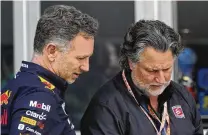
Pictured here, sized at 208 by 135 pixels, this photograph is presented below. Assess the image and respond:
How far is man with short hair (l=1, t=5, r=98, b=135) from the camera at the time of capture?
81.7 inches

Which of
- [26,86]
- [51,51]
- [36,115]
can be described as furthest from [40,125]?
[51,51]

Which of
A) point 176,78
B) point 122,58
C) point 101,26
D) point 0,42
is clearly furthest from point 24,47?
point 122,58

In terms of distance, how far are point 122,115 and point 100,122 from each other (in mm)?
118

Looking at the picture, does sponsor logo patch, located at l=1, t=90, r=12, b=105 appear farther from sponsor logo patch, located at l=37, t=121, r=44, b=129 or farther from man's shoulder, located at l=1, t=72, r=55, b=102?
sponsor logo patch, located at l=37, t=121, r=44, b=129

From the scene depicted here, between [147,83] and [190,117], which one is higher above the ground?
[147,83]

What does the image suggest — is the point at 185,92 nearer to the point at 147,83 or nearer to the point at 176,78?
the point at 147,83

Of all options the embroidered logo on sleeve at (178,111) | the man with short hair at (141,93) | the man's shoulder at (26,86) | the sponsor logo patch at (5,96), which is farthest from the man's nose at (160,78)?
the sponsor logo patch at (5,96)

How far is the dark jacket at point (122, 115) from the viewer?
266cm

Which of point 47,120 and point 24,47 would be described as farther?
point 24,47

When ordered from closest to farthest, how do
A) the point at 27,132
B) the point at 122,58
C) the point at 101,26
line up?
the point at 27,132
the point at 122,58
the point at 101,26

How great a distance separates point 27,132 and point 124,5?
8.15ft

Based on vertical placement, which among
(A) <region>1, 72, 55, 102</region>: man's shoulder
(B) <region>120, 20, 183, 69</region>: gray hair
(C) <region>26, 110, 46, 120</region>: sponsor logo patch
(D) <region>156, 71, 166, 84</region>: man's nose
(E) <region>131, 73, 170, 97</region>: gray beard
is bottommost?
(E) <region>131, 73, 170, 97</region>: gray beard

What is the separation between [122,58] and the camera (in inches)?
113

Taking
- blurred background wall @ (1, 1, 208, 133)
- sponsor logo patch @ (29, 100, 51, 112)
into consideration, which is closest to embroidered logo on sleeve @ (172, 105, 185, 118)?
sponsor logo patch @ (29, 100, 51, 112)
